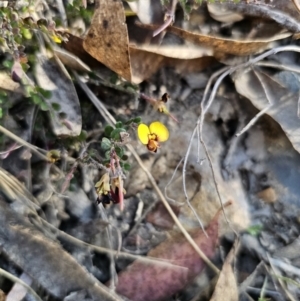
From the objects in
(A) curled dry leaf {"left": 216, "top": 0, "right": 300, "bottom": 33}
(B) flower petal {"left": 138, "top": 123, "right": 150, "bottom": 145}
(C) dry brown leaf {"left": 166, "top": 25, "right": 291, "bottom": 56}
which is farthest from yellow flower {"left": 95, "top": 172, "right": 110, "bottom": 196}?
(A) curled dry leaf {"left": 216, "top": 0, "right": 300, "bottom": 33}

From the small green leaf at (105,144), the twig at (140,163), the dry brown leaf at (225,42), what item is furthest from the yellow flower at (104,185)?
the dry brown leaf at (225,42)

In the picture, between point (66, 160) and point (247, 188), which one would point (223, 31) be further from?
point (66, 160)

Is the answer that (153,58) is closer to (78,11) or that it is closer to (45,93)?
(78,11)

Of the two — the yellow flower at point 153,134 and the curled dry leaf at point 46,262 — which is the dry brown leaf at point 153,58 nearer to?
the yellow flower at point 153,134

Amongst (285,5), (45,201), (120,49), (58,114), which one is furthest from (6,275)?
(285,5)

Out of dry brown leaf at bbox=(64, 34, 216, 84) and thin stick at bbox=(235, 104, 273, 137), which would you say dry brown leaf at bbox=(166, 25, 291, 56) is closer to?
dry brown leaf at bbox=(64, 34, 216, 84)
